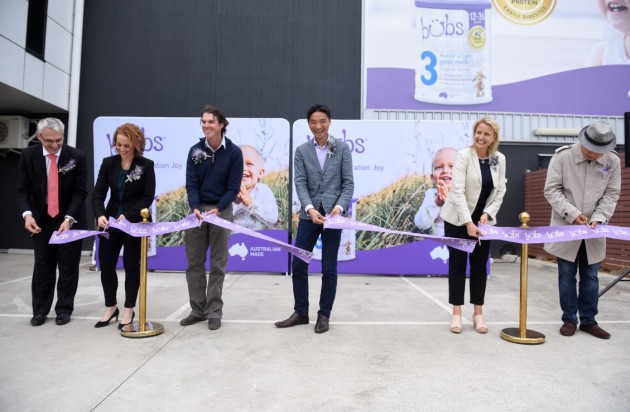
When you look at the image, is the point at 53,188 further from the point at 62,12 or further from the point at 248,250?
the point at 62,12

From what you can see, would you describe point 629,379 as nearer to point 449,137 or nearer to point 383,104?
point 449,137

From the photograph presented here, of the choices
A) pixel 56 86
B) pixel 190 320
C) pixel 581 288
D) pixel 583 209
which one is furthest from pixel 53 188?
pixel 56 86

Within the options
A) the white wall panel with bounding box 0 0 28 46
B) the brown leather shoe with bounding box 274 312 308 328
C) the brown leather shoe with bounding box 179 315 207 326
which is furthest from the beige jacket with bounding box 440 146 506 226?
the white wall panel with bounding box 0 0 28 46

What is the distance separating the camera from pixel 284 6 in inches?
343

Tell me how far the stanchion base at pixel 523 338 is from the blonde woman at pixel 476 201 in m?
0.18

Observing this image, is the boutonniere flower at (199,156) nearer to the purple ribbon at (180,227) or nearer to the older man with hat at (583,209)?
the purple ribbon at (180,227)

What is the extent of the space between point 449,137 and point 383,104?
9.74 ft

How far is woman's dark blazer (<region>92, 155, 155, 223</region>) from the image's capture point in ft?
10.9

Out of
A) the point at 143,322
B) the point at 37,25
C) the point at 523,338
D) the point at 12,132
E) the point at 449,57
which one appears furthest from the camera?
the point at 449,57

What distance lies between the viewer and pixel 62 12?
8273 millimetres

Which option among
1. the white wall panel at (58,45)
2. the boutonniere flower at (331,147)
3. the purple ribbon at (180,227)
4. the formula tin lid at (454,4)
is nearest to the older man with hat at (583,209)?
the boutonniere flower at (331,147)

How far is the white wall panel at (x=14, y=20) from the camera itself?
692cm

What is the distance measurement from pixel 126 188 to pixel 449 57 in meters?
7.71

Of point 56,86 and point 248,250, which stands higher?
point 56,86
